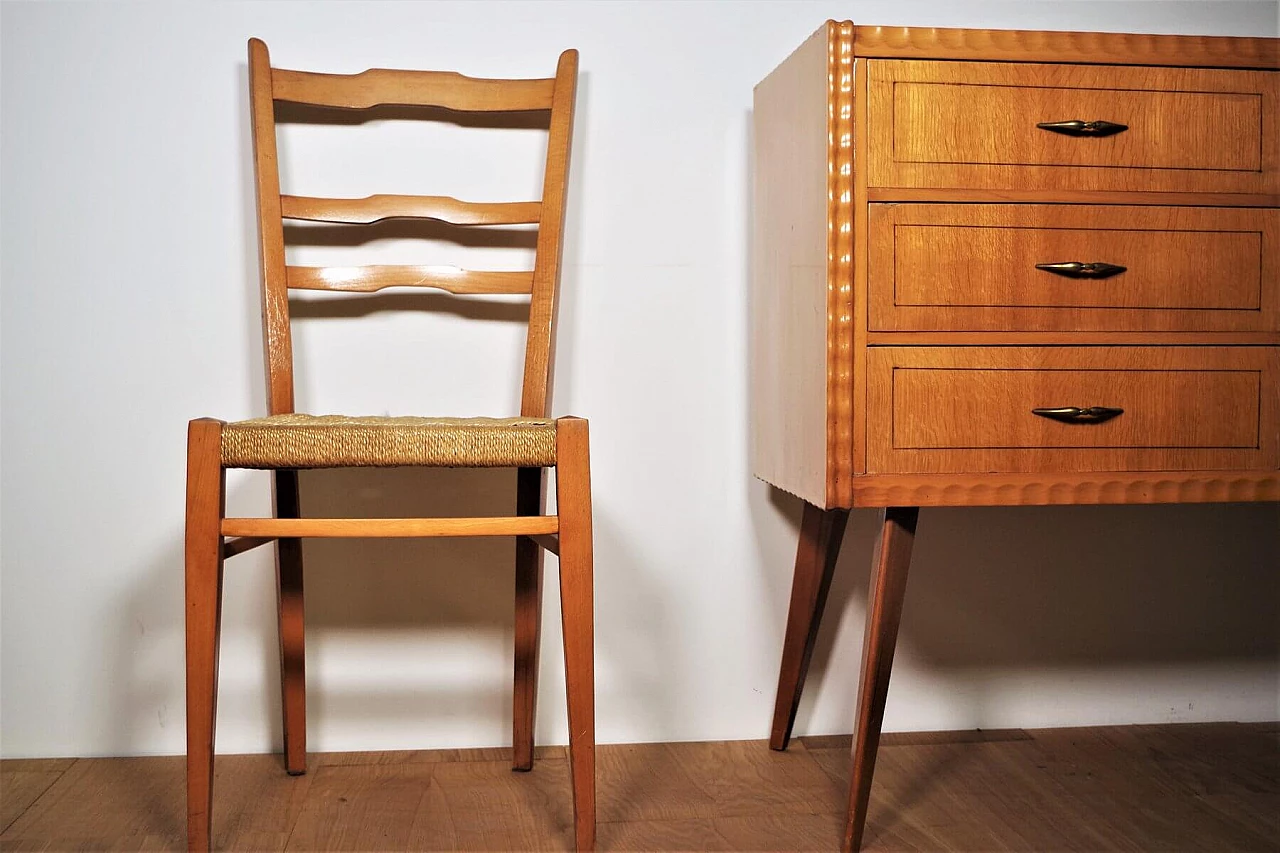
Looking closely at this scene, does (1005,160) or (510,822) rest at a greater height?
(1005,160)

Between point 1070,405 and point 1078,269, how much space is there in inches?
5.7

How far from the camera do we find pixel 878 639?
45.8 inches

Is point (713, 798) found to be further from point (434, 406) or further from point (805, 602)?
point (434, 406)

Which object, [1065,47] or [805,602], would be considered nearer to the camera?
[1065,47]

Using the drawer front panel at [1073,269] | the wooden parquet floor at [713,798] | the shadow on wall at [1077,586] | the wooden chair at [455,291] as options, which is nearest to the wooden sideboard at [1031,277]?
the drawer front panel at [1073,269]

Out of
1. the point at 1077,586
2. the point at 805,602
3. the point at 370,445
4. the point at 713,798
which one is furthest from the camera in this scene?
the point at 1077,586

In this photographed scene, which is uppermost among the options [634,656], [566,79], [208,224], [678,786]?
[566,79]

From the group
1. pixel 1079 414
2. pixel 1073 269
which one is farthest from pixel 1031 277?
pixel 1079 414

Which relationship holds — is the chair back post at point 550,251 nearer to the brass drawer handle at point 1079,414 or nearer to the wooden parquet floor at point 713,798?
the wooden parquet floor at point 713,798

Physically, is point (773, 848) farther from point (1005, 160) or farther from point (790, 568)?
point (1005, 160)

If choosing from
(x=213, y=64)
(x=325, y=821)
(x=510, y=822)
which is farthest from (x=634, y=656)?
(x=213, y=64)

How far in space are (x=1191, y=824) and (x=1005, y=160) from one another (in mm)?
769

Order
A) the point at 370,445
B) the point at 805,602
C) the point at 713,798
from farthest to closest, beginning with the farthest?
the point at 805,602, the point at 713,798, the point at 370,445

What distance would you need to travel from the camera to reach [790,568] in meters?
1.56
